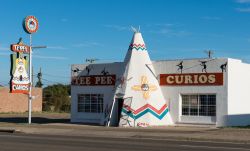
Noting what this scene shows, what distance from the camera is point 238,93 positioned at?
32.5 metres

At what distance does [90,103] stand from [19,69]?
19.5 feet

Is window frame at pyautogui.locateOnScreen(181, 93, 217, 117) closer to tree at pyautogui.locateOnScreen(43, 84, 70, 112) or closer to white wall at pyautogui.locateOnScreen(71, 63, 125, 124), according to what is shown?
white wall at pyautogui.locateOnScreen(71, 63, 125, 124)

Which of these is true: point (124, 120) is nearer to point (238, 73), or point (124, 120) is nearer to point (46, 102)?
point (238, 73)

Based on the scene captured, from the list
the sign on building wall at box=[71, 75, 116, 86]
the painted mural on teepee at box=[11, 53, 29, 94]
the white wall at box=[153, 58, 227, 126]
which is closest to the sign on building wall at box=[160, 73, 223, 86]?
the white wall at box=[153, 58, 227, 126]

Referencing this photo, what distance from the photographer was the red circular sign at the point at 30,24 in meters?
36.2

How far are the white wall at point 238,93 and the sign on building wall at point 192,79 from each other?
90cm

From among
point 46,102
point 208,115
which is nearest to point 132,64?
point 208,115

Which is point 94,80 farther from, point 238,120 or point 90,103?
point 238,120

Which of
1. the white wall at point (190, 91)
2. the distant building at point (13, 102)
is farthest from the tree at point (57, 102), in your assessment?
the white wall at point (190, 91)

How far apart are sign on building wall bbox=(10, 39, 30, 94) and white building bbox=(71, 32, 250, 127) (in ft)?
21.3

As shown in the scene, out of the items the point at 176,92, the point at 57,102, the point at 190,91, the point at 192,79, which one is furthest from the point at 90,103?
the point at 57,102

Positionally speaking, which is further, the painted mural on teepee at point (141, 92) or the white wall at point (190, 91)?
the painted mural on teepee at point (141, 92)

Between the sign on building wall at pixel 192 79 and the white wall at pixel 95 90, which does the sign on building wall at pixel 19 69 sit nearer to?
the white wall at pixel 95 90

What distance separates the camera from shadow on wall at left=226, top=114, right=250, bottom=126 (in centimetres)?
3159
